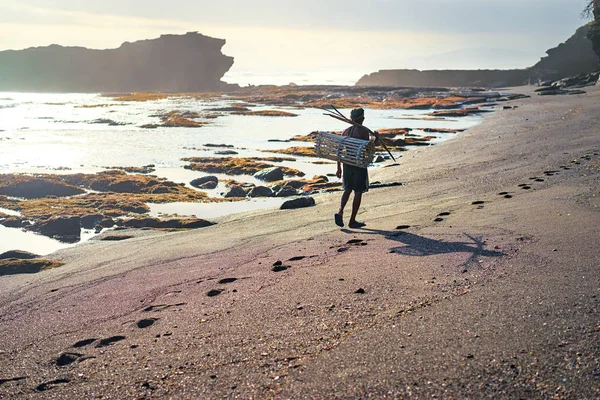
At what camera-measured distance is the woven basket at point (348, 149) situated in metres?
10.6

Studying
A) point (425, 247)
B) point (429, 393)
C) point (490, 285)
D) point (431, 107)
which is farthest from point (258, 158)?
point (431, 107)

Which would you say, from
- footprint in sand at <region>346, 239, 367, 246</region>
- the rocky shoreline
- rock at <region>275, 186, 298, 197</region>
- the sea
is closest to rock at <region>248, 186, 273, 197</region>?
the rocky shoreline

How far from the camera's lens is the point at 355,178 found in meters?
11.0

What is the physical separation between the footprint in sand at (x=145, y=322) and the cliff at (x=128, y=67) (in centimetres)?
16686

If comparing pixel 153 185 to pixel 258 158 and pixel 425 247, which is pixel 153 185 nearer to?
pixel 258 158

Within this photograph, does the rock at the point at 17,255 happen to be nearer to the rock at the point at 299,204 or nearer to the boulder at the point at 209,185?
the rock at the point at 299,204

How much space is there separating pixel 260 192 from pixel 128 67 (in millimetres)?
173698

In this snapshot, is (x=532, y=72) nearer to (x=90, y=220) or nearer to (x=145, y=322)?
(x=90, y=220)

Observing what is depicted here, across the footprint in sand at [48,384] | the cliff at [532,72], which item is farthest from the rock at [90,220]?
the cliff at [532,72]

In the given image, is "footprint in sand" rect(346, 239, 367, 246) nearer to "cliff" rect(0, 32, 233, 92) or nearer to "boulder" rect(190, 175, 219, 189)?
"boulder" rect(190, 175, 219, 189)

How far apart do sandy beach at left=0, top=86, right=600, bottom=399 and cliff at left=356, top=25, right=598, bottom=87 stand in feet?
263

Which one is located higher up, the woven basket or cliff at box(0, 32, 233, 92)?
cliff at box(0, 32, 233, 92)

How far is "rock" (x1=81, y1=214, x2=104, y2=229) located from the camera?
52.4 feet

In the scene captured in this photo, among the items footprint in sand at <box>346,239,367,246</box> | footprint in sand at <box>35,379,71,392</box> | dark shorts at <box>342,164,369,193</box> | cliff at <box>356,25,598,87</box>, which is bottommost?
footprint in sand at <box>35,379,71,392</box>
